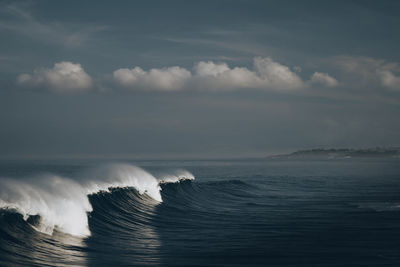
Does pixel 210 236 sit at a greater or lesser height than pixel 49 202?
lesser

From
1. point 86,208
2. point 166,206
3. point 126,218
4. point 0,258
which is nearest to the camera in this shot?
point 0,258

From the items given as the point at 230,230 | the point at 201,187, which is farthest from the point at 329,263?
the point at 201,187

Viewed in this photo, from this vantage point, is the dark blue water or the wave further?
the wave

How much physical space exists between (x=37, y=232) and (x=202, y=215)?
10622mm

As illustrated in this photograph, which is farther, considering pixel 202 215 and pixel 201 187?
pixel 201 187

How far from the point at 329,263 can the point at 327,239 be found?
3372 mm

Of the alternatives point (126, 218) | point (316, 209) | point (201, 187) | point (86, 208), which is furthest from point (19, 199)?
point (201, 187)

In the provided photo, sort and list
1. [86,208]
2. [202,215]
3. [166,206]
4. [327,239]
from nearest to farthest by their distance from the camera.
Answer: [327,239], [86,208], [202,215], [166,206]

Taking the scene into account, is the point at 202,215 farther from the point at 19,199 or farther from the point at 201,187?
the point at 201,187

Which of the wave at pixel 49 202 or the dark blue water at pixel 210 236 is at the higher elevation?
the wave at pixel 49 202

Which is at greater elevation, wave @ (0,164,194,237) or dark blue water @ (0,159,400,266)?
wave @ (0,164,194,237)

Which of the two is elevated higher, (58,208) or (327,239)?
(58,208)

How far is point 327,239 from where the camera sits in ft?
47.0

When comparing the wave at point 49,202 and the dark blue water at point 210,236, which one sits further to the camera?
the wave at point 49,202
